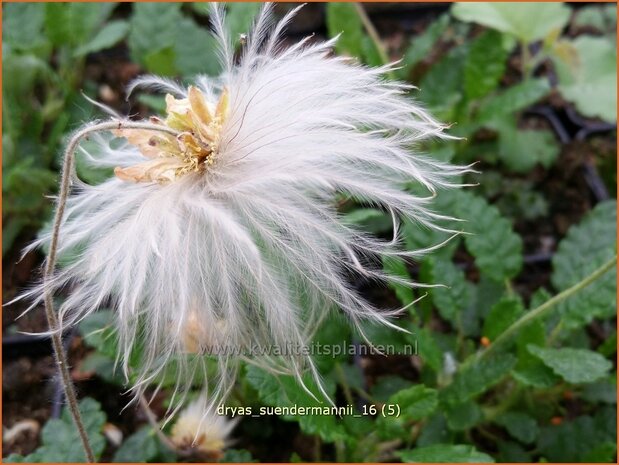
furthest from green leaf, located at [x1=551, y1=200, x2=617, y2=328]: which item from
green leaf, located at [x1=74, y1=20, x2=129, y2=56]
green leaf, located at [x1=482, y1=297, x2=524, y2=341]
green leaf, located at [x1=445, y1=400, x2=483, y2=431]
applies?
green leaf, located at [x1=74, y1=20, x2=129, y2=56]

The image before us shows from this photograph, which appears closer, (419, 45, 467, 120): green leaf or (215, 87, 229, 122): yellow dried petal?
(215, 87, 229, 122): yellow dried petal

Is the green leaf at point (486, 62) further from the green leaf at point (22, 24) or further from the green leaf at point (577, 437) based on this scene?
the green leaf at point (22, 24)

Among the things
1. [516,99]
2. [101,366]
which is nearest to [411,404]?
[101,366]

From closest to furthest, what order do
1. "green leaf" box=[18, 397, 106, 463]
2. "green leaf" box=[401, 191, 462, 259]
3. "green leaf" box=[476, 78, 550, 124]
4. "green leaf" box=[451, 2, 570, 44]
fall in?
"green leaf" box=[18, 397, 106, 463] → "green leaf" box=[401, 191, 462, 259] → "green leaf" box=[476, 78, 550, 124] → "green leaf" box=[451, 2, 570, 44]

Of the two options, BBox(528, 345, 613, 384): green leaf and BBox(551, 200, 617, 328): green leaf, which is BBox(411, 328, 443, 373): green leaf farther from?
A: BBox(551, 200, 617, 328): green leaf

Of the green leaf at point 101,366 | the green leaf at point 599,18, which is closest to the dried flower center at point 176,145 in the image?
the green leaf at point 101,366

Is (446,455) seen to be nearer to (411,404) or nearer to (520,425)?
(411,404)
